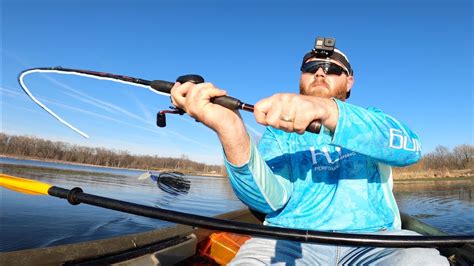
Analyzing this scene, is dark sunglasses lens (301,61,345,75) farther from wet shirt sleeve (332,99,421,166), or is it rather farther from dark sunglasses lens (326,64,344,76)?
wet shirt sleeve (332,99,421,166)

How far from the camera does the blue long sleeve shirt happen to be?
2350mm

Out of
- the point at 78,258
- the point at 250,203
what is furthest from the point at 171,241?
the point at 250,203

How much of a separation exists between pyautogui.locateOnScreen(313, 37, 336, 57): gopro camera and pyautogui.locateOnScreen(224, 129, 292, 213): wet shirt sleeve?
1139 mm

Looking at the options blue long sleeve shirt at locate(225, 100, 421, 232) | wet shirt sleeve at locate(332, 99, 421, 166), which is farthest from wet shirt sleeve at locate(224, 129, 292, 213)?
wet shirt sleeve at locate(332, 99, 421, 166)

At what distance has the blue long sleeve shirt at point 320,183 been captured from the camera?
7.71ft

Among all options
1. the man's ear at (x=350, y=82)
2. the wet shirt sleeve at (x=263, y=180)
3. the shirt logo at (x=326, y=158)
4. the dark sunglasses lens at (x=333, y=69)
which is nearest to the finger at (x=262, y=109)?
the wet shirt sleeve at (x=263, y=180)

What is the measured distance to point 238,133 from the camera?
2.11 m

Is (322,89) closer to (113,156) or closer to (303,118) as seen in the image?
(303,118)

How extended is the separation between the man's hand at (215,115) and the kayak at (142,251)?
195 cm

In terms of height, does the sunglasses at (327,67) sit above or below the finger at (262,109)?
above

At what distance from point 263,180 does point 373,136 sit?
0.89 meters

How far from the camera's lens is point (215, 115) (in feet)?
6.36

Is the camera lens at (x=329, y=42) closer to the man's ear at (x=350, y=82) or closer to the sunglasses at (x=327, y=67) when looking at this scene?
the sunglasses at (x=327, y=67)

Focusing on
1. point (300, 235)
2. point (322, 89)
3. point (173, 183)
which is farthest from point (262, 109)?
point (173, 183)
